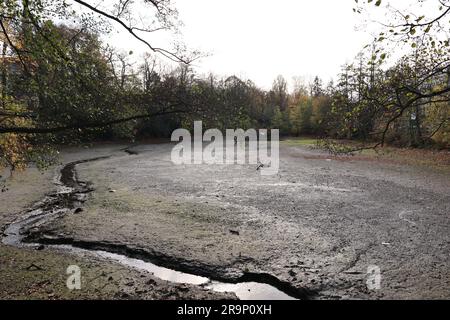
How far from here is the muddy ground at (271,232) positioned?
6.24 metres

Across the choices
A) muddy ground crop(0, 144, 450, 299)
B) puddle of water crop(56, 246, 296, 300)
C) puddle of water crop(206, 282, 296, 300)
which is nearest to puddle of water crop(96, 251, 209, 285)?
puddle of water crop(56, 246, 296, 300)

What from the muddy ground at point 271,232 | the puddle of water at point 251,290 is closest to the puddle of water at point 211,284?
the puddle of water at point 251,290

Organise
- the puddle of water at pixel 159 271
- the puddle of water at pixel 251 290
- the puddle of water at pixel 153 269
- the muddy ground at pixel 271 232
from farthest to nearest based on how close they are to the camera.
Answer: the puddle of water at pixel 159 271 < the muddy ground at pixel 271 232 < the puddle of water at pixel 153 269 < the puddle of water at pixel 251 290

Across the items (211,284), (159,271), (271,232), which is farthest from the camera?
(271,232)

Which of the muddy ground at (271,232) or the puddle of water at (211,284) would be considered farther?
the muddy ground at (271,232)

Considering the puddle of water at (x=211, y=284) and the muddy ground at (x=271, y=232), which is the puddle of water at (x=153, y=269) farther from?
the muddy ground at (x=271, y=232)

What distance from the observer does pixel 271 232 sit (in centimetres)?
912

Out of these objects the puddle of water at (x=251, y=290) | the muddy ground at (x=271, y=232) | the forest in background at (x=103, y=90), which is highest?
the forest in background at (x=103, y=90)

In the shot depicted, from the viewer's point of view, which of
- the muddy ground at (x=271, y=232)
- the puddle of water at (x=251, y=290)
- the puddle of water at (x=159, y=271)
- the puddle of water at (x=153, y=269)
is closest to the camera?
the puddle of water at (x=251, y=290)

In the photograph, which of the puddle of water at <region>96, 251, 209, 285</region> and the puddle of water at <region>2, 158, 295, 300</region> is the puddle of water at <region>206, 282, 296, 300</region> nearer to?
the puddle of water at <region>2, 158, 295, 300</region>

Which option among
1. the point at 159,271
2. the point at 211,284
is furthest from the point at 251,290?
the point at 159,271

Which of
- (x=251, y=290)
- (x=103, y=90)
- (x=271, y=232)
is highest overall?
(x=103, y=90)

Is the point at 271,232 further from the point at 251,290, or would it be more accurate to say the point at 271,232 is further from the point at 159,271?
the point at 159,271

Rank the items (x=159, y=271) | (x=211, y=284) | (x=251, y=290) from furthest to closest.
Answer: (x=159, y=271) → (x=211, y=284) → (x=251, y=290)
